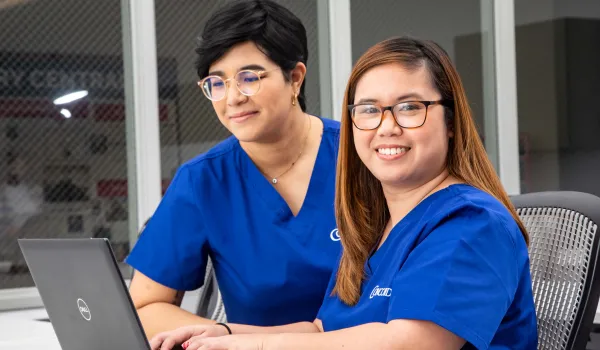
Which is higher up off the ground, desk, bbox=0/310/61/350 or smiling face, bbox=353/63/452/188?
smiling face, bbox=353/63/452/188

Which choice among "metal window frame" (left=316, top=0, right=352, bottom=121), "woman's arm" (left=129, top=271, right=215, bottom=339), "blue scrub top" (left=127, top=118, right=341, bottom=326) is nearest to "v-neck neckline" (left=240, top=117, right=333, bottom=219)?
"blue scrub top" (left=127, top=118, right=341, bottom=326)

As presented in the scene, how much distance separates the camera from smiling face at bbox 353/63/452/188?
1168 millimetres

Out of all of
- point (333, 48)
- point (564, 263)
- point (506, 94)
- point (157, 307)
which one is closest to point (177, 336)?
point (157, 307)

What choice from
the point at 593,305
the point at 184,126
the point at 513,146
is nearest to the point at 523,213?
the point at 593,305

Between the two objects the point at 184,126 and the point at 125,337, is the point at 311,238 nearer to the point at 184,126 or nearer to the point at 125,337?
the point at 125,337

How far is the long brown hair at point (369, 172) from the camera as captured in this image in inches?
46.5

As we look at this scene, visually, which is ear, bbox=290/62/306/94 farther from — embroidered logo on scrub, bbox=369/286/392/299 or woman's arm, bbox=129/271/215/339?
embroidered logo on scrub, bbox=369/286/392/299

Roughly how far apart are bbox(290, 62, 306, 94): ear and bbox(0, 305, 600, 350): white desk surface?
727mm

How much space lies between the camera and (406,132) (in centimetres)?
117

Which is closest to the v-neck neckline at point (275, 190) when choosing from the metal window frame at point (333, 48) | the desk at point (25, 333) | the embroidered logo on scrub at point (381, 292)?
the embroidered logo on scrub at point (381, 292)

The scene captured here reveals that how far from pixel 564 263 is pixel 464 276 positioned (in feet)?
1.18

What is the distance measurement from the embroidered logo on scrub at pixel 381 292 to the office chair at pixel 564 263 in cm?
30

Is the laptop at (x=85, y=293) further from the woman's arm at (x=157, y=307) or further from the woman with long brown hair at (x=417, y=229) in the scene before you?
the woman's arm at (x=157, y=307)

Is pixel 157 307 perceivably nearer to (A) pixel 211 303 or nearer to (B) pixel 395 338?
(A) pixel 211 303
